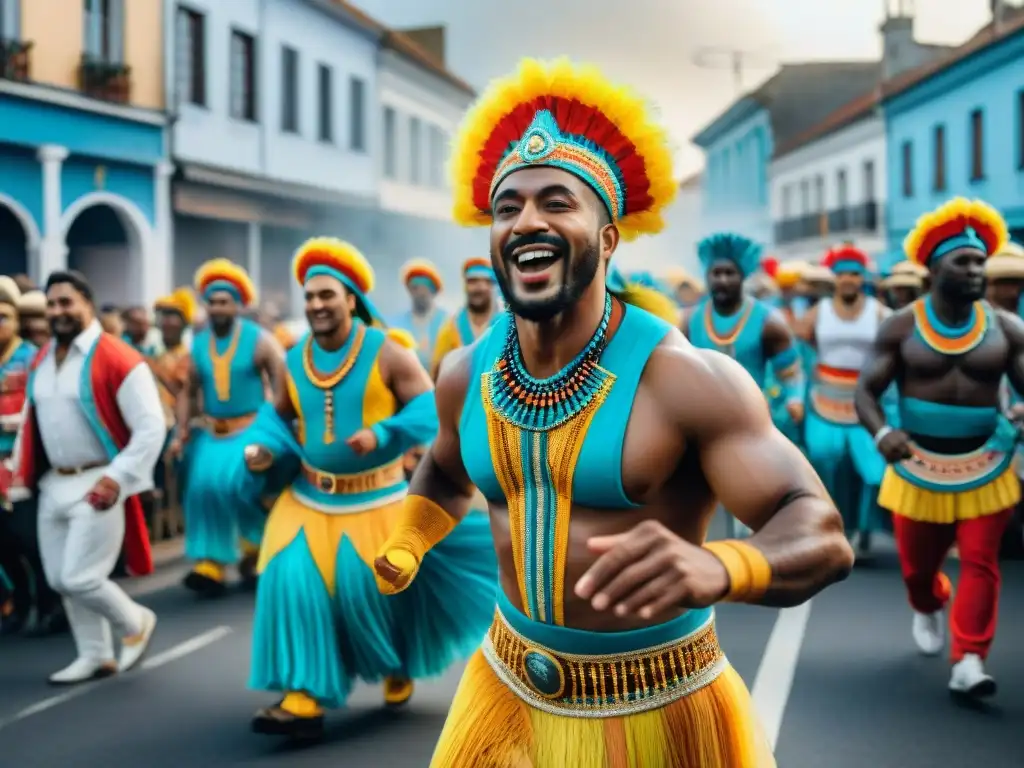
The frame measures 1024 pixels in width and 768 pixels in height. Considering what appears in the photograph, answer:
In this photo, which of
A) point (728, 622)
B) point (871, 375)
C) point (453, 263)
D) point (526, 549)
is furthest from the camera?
point (453, 263)

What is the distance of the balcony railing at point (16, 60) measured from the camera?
19.8 metres

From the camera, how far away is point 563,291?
126 inches

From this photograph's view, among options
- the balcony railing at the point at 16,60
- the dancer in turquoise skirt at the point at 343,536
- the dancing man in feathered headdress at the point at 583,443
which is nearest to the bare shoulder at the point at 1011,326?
the dancer in turquoise skirt at the point at 343,536

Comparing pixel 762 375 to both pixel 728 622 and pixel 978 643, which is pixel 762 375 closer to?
pixel 728 622

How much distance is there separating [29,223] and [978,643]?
16596 millimetres

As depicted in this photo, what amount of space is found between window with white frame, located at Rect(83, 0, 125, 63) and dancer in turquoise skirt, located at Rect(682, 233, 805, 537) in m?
13.8

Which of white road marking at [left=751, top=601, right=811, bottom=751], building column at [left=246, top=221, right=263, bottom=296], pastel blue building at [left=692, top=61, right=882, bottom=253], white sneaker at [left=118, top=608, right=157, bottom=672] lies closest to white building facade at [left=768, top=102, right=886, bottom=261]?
pastel blue building at [left=692, top=61, right=882, bottom=253]

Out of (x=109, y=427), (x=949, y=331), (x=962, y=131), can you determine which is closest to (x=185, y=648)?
(x=109, y=427)

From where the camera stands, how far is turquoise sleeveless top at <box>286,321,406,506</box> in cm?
654

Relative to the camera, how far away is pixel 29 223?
2047 cm

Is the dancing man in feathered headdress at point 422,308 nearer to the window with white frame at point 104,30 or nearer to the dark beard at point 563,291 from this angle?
the window with white frame at point 104,30

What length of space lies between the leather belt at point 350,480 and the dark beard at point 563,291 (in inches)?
133

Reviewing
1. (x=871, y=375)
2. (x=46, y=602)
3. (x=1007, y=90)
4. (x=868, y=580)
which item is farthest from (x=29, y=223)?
(x=1007, y=90)

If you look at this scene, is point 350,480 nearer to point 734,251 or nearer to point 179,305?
point 734,251
